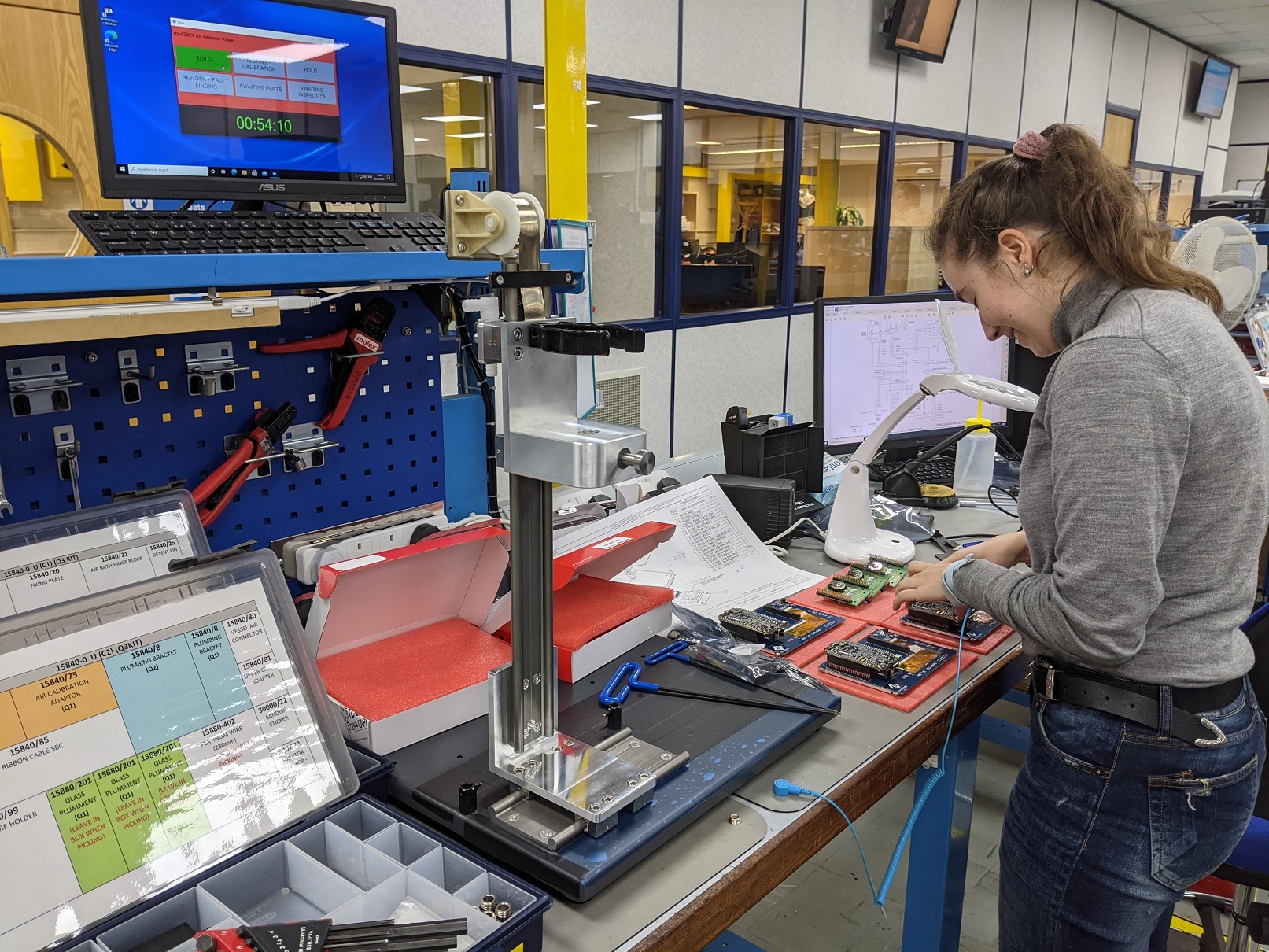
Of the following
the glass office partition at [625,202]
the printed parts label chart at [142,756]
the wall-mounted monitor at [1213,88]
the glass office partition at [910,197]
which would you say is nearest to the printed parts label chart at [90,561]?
the printed parts label chart at [142,756]

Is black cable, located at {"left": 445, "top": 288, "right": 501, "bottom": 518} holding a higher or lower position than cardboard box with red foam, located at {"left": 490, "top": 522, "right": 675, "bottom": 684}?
higher

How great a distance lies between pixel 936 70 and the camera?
19.3 ft

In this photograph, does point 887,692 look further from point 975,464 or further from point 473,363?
point 975,464

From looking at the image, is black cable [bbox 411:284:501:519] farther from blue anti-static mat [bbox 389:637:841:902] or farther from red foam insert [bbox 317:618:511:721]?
blue anti-static mat [bbox 389:637:841:902]

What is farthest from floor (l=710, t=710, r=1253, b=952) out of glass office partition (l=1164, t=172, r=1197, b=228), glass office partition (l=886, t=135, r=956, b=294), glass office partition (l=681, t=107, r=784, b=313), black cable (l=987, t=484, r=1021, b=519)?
glass office partition (l=1164, t=172, r=1197, b=228)

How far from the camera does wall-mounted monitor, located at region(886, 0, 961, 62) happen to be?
16.9 feet

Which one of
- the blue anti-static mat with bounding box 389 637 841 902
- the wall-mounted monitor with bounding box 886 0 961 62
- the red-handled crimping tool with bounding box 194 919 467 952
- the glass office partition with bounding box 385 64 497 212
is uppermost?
the wall-mounted monitor with bounding box 886 0 961 62

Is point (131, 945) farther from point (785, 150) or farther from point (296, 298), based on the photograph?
point (785, 150)

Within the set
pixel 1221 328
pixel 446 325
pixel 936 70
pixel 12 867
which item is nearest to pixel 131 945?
pixel 12 867

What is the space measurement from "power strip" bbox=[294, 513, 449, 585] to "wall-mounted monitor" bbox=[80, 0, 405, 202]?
44 centimetres

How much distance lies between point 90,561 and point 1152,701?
1180 millimetres

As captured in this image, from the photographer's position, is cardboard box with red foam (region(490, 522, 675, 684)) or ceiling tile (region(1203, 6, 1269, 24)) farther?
ceiling tile (region(1203, 6, 1269, 24))

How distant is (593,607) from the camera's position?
1.22 m

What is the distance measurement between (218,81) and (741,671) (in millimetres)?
958
